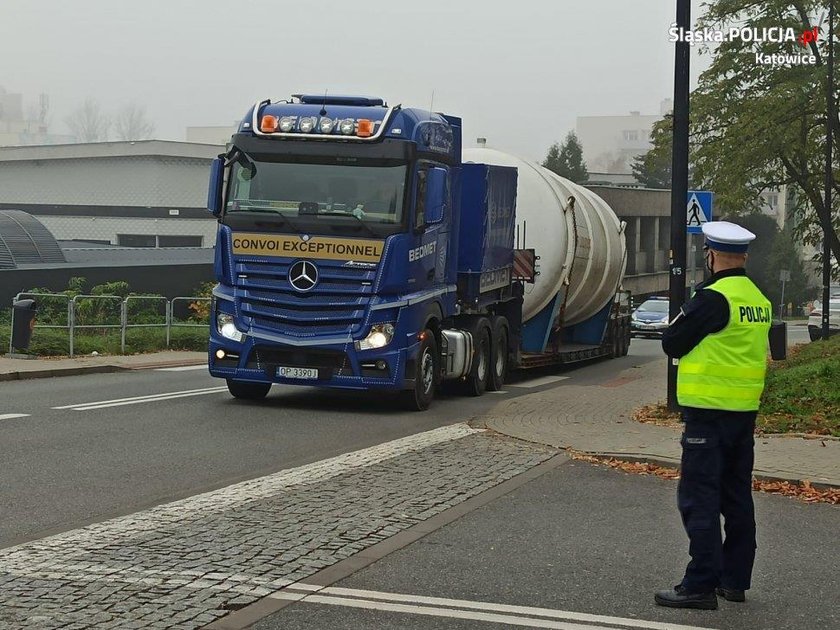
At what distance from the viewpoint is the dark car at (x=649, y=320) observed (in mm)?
45406

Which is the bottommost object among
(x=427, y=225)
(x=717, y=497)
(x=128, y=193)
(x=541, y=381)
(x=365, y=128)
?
(x=541, y=381)

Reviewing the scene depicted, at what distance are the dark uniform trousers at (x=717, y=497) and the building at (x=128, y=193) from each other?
183 feet

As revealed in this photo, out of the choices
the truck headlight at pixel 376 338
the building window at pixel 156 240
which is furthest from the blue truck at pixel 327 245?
the building window at pixel 156 240

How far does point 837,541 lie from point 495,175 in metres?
11.6

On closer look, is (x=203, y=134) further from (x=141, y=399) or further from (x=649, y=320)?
(x=141, y=399)

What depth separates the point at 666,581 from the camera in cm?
713

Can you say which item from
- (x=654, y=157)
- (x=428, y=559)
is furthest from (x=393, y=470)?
(x=654, y=157)

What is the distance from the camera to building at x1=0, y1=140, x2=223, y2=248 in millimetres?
61875

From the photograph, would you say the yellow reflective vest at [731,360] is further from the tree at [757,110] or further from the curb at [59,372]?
the tree at [757,110]

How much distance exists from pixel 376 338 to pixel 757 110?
2424 cm

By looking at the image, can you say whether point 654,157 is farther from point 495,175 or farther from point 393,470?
point 393,470

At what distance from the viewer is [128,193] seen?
6319cm

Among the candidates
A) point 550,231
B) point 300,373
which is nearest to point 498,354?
point 550,231

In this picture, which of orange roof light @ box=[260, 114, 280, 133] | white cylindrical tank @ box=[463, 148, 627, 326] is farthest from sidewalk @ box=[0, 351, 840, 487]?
orange roof light @ box=[260, 114, 280, 133]
